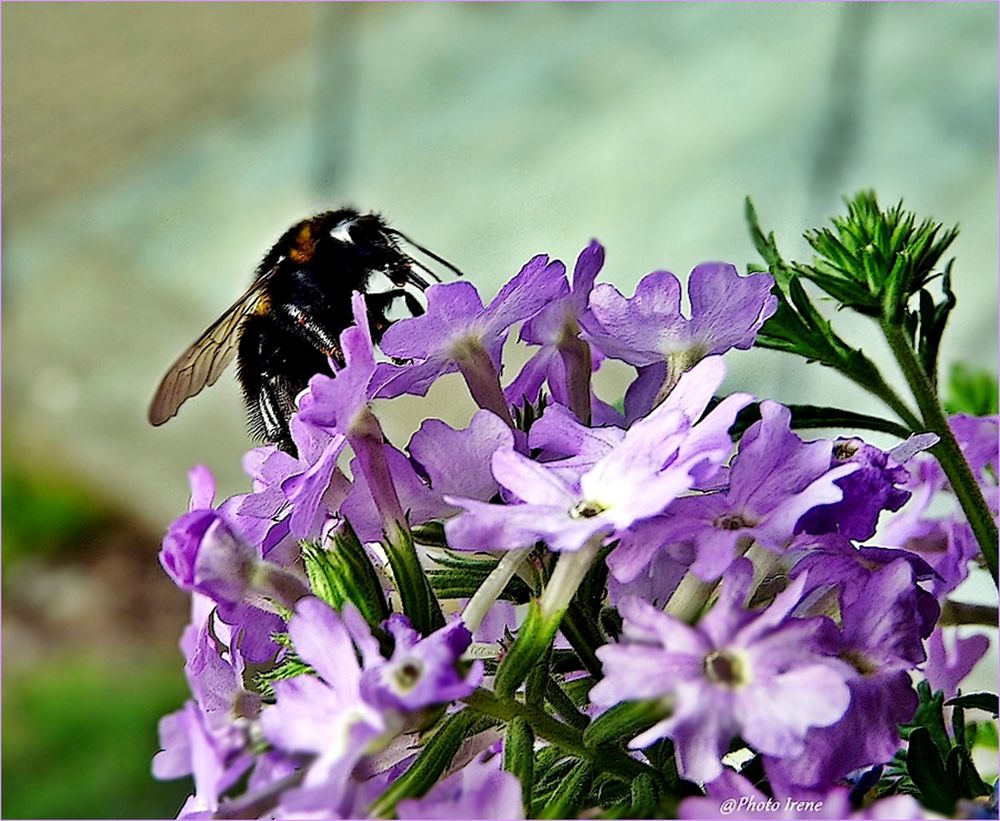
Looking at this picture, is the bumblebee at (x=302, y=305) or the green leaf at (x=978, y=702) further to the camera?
the bumblebee at (x=302, y=305)

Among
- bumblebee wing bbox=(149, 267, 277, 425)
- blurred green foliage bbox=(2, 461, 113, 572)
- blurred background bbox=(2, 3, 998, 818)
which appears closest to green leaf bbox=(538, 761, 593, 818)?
bumblebee wing bbox=(149, 267, 277, 425)

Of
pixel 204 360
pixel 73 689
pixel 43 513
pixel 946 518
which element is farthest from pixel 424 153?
pixel 946 518

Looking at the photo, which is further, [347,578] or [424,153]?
[424,153]

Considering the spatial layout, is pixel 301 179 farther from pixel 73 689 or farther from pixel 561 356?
pixel 561 356

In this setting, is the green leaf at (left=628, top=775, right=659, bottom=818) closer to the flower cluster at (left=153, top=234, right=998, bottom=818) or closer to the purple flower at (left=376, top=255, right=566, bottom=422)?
the flower cluster at (left=153, top=234, right=998, bottom=818)

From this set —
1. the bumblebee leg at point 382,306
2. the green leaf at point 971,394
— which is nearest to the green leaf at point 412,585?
the bumblebee leg at point 382,306

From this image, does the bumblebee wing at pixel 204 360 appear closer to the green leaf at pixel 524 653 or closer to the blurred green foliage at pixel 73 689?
the green leaf at pixel 524 653

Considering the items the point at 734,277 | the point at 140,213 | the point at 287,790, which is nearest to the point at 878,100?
the point at 140,213
